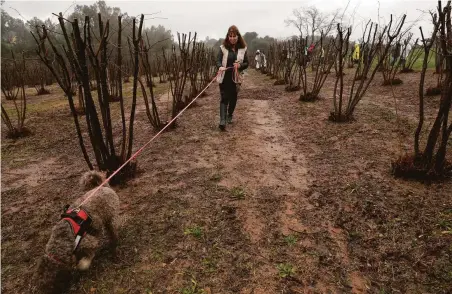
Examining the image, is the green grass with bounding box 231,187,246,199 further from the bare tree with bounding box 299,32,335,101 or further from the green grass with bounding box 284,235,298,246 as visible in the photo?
the bare tree with bounding box 299,32,335,101

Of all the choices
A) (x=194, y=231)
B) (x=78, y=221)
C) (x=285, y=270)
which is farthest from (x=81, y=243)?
(x=285, y=270)

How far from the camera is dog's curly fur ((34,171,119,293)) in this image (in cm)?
181

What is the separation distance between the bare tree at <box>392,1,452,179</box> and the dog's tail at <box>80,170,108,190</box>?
3.03 meters

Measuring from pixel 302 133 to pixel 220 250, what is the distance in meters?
3.22

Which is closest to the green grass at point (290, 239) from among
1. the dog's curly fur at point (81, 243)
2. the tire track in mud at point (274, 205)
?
the tire track in mud at point (274, 205)

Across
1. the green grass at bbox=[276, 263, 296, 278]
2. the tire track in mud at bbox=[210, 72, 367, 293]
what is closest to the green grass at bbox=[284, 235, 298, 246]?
the tire track in mud at bbox=[210, 72, 367, 293]


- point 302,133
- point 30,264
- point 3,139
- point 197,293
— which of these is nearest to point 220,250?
point 197,293

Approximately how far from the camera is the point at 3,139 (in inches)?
223

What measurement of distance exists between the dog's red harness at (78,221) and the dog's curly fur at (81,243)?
0.03 m

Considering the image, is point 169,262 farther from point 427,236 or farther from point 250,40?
point 250,40

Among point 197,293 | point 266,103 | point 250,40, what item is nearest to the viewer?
point 197,293

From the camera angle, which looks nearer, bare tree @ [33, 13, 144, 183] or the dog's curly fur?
the dog's curly fur

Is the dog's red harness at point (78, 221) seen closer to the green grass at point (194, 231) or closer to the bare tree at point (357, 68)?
the green grass at point (194, 231)

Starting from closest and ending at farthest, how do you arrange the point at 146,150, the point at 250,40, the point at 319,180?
A: 1. the point at 319,180
2. the point at 146,150
3. the point at 250,40
